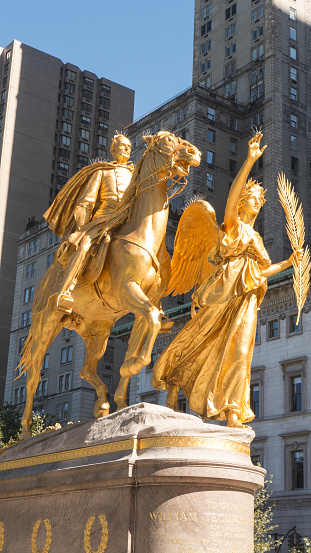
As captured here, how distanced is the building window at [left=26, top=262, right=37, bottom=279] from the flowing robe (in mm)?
73097

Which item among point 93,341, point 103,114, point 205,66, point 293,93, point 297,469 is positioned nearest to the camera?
point 93,341

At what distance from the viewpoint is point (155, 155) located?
1209cm

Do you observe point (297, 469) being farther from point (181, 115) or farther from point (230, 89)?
point (230, 89)

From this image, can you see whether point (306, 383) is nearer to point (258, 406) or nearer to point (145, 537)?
point (258, 406)

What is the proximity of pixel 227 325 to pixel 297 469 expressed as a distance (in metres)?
39.8

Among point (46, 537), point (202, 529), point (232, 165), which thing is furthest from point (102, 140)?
point (202, 529)

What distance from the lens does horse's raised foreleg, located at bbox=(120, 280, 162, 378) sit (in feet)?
36.0

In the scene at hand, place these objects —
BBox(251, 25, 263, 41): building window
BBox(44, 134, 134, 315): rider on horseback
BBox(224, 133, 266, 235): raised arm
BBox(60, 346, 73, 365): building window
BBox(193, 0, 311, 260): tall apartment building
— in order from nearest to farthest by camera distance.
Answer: BBox(224, 133, 266, 235): raised arm, BBox(44, 134, 134, 315): rider on horseback, BBox(60, 346, 73, 365): building window, BBox(193, 0, 311, 260): tall apartment building, BBox(251, 25, 263, 41): building window

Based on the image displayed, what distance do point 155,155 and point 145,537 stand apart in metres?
5.62

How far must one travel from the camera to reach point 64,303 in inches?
459

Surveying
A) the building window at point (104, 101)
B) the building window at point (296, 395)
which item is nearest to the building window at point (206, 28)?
the building window at point (104, 101)

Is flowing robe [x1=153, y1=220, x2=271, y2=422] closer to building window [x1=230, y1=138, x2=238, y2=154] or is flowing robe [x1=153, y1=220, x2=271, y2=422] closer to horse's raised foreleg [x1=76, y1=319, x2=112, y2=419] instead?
horse's raised foreleg [x1=76, y1=319, x2=112, y2=419]

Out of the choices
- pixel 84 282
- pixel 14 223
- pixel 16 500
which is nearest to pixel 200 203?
pixel 84 282

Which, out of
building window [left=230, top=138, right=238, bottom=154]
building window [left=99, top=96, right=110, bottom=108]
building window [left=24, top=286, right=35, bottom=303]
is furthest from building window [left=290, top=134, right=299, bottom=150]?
building window [left=99, top=96, right=110, bottom=108]
